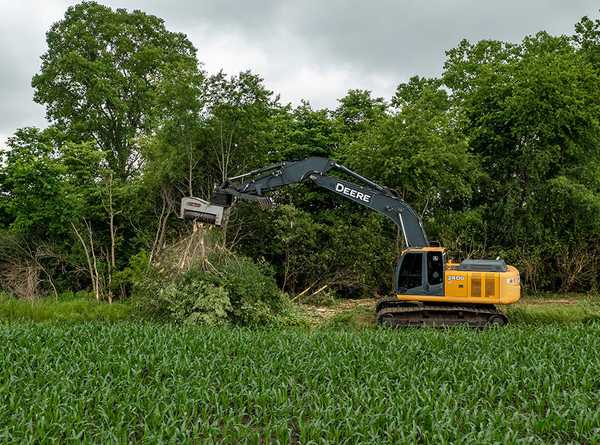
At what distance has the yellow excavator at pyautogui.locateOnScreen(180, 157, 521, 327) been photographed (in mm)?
10125

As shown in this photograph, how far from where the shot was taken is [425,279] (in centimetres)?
1026

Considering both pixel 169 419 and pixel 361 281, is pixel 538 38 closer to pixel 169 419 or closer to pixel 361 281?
pixel 361 281

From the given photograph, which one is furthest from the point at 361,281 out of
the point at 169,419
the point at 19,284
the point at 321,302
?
the point at 169,419

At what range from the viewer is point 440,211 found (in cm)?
1634

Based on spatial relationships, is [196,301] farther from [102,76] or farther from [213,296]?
[102,76]

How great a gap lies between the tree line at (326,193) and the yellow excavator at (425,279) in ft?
11.0

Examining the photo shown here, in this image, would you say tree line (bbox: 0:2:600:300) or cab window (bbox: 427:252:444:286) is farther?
tree line (bbox: 0:2:600:300)

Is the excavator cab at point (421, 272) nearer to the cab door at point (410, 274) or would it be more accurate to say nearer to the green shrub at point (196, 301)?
the cab door at point (410, 274)

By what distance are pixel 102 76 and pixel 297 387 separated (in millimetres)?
19672

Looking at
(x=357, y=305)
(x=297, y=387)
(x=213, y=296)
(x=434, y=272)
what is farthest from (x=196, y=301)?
(x=357, y=305)

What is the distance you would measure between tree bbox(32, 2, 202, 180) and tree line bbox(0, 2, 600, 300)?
228 inches

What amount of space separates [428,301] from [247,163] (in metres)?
6.85

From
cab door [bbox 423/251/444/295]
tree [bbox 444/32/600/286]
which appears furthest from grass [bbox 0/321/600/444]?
tree [bbox 444/32/600/286]

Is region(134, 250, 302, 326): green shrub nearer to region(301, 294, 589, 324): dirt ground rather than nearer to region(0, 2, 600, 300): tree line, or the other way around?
region(301, 294, 589, 324): dirt ground
